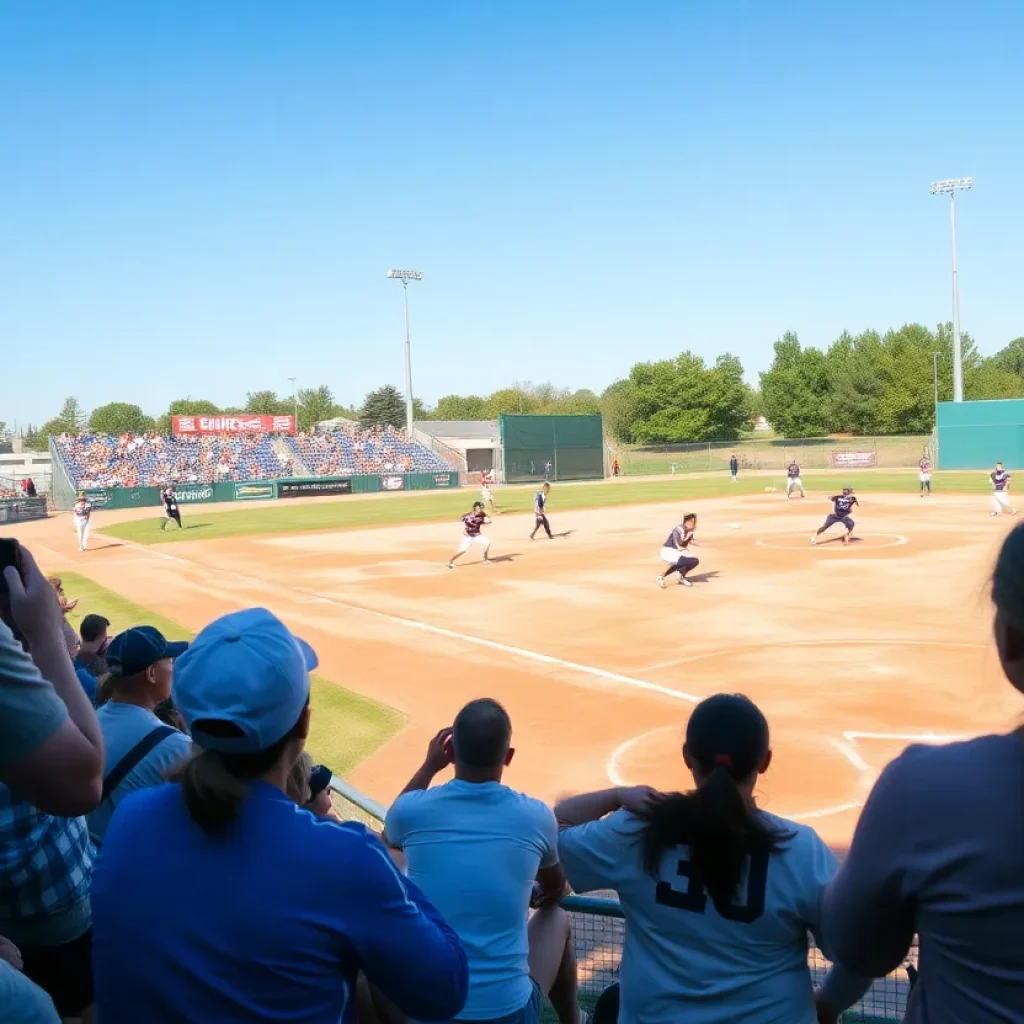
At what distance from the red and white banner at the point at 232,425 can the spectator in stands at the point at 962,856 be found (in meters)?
70.5

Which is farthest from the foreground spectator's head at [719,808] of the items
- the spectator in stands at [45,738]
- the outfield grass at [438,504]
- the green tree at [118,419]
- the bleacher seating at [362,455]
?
the green tree at [118,419]

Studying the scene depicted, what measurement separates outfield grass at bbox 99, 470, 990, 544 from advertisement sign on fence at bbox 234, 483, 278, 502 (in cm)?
452

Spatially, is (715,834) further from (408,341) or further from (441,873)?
(408,341)

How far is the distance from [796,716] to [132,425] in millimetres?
151131

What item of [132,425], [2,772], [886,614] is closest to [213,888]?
[2,772]

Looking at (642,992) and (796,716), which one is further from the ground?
(642,992)

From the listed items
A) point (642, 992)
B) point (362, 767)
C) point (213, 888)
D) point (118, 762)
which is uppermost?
point (213, 888)

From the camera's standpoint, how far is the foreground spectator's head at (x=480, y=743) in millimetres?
3680

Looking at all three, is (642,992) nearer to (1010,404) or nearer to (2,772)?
(2,772)

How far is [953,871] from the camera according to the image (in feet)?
6.23

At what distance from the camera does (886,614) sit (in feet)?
55.5

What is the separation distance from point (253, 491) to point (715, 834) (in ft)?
190

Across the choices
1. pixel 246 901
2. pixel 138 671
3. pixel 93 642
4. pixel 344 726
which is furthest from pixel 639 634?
pixel 246 901

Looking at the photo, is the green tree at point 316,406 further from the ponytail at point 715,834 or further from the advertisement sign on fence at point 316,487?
the ponytail at point 715,834
